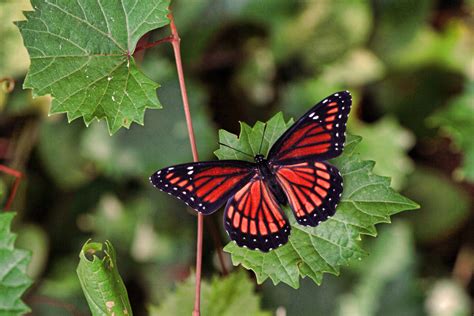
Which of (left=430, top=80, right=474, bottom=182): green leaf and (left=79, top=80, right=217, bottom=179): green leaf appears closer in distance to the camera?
(left=430, top=80, right=474, bottom=182): green leaf

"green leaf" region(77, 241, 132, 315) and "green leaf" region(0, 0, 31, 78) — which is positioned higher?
"green leaf" region(0, 0, 31, 78)

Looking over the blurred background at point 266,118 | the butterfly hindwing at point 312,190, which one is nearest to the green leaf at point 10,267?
the butterfly hindwing at point 312,190

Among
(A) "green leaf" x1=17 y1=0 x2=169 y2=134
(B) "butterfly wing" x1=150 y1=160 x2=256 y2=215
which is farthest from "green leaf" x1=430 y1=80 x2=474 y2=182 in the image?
(A) "green leaf" x1=17 y1=0 x2=169 y2=134

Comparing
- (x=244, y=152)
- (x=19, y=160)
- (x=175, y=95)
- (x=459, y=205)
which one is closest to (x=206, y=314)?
(x=244, y=152)

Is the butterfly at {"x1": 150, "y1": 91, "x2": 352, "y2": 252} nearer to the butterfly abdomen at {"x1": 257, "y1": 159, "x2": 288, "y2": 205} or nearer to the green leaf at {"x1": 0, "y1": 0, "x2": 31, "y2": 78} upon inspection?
the butterfly abdomen at {"x1": 257, "y1": 159, "x2": 288, "y2": 205}

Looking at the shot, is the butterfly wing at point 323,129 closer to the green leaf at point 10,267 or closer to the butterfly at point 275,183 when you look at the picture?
the butterfly at point 275,183

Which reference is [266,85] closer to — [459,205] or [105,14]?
[459,205]

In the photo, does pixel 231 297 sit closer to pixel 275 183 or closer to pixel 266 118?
pixel 275 183
